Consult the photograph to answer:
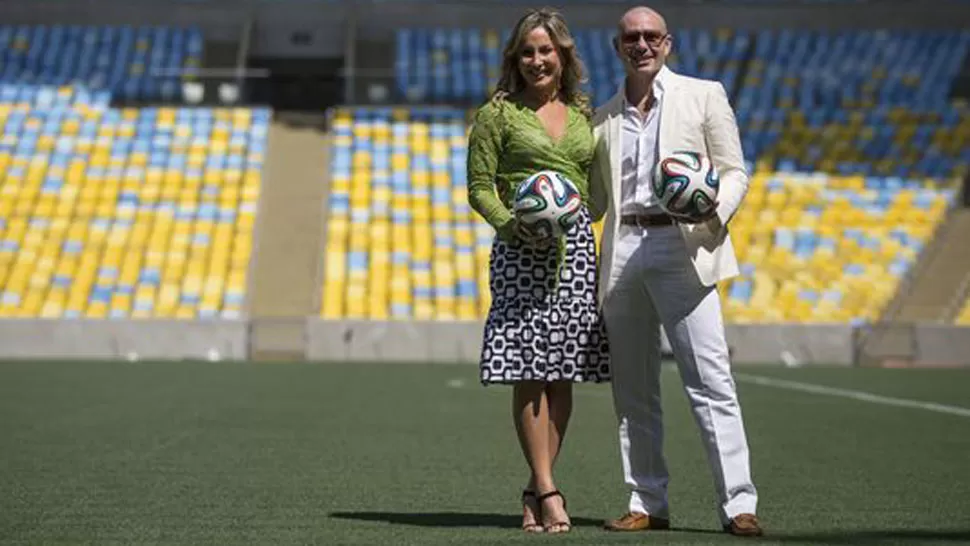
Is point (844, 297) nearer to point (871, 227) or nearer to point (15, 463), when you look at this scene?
point (871, 227)

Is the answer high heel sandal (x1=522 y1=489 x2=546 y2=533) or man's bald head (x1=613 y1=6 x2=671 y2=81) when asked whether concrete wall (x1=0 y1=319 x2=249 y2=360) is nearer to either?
high heel sandal (x1=522 y1=489 x2=546 y2=533)

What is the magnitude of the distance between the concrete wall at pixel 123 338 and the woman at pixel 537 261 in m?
20.7

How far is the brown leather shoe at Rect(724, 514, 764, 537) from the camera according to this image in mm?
6691

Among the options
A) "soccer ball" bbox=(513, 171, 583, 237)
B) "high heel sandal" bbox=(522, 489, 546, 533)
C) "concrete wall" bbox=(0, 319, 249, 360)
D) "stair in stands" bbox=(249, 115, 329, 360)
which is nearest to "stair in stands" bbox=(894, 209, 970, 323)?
"stair in stands" bbox=(249, 115, 329, 360)

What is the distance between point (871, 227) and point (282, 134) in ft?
34.1

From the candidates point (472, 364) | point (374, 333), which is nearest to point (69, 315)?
point (374, 333)

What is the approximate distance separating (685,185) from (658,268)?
386 mm

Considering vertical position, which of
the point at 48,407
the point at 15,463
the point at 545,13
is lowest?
the point at 48,407

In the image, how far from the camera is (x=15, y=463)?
32.4 feet

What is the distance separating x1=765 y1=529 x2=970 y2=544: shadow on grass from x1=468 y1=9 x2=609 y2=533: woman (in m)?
0.80

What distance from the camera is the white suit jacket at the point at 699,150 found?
6.82 metres

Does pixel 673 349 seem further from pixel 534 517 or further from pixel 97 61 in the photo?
pixel 97 61

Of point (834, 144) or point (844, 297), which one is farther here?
point (834, 144)

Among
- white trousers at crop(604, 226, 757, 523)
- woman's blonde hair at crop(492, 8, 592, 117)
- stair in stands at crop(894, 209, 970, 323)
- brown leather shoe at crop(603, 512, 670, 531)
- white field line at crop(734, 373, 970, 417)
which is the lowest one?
stair in stands at crop(894, 209, 970, 323)
